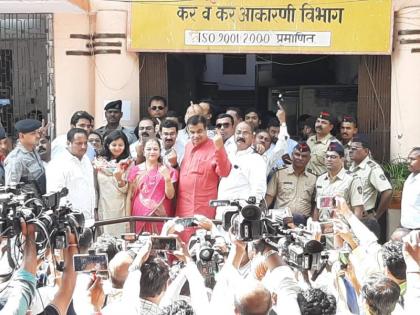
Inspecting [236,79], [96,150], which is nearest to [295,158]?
[96,150]

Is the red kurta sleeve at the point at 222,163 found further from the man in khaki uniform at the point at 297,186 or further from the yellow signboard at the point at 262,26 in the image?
the yellow signboard at the point at 262,26

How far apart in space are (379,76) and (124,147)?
3509 millimetres

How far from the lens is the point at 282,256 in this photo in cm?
392

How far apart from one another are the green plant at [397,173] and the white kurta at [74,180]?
321 cm

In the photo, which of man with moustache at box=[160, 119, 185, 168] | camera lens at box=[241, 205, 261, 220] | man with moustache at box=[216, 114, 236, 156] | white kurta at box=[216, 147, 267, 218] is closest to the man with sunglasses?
man with moustache at box=[216, 114, 236, 156]

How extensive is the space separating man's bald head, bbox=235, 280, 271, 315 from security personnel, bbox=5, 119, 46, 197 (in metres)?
3.70

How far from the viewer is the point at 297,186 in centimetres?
712

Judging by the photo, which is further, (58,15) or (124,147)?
(58,15)

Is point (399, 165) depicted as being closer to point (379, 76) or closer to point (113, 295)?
point (379, 76)

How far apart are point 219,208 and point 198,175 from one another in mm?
465

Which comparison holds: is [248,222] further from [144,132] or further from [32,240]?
[144,132]

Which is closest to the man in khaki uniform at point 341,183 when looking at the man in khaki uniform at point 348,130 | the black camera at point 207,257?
the man in khaki uniform at point 348,130

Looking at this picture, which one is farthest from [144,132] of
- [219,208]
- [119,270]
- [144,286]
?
[144,286]

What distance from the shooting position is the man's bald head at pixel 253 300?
307 cm
